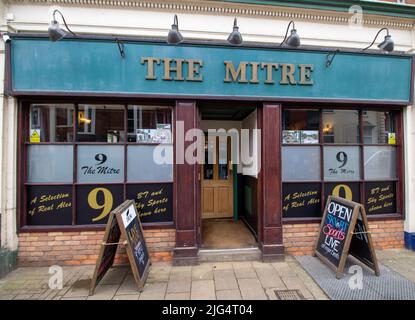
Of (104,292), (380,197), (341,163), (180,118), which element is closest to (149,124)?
(180,118)

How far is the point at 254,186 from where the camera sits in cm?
480

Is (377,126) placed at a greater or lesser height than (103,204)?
greater

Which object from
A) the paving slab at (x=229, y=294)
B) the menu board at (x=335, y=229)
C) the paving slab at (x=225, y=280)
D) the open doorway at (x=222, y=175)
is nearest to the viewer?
the paving slab at (x=229, y=294)

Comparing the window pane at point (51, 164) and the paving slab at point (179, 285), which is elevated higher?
the window pane at point (51, 164)

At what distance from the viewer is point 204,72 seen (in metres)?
3.87

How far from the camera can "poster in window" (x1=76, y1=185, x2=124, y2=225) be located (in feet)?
12.8

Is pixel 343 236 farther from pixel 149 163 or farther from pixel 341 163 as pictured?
pixel 149 163

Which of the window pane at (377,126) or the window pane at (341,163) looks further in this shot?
the window pane at (377,126)

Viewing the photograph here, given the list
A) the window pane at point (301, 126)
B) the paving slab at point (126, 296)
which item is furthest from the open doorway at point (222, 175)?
the paving slab at point (126, 296)

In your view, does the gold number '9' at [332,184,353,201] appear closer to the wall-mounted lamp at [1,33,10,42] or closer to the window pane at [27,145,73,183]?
the window pane at [27,145,73,183]

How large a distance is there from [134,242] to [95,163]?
5.22ft

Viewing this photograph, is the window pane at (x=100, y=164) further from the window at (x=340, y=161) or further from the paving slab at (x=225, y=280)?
the window at (x=340, y=161)

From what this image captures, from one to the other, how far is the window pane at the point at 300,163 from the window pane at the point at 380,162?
1071mm

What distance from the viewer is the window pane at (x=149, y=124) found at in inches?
158
